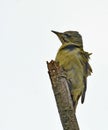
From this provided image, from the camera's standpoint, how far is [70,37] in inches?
396

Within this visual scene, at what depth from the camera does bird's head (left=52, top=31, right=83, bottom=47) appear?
9.95 metres

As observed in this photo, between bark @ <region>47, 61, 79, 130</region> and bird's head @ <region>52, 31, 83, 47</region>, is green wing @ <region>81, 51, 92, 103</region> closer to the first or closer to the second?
bird's head @ <region>52, 31, 83, 47</region>

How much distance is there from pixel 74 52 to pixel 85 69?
17.6 inches

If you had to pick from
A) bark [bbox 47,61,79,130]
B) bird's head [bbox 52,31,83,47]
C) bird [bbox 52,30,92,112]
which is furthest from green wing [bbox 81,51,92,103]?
bark [bbox 47,61,79,130]

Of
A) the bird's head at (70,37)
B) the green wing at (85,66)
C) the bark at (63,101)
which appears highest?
the bird's head at (70,37)

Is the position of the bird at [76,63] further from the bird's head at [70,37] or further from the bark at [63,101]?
the bark at [63,101]

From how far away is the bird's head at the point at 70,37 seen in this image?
9.95 meters

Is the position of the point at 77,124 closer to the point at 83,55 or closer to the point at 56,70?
the point at 56,70

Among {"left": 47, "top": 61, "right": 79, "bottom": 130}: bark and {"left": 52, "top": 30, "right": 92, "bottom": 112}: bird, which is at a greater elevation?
{"left": 52, "top": 30, "right": 92, "bottom": 112}: bird

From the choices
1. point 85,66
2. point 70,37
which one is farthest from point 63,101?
point 70,37

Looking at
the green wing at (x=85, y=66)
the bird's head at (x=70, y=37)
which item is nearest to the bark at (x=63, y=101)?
the green wing at (x=85, y=66)

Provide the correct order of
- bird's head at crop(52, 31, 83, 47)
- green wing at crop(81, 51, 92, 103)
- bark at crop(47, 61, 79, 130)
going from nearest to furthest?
1. bark at crop(47, 61, 79, 130)
2. green wing at crop(81, 51, 92, 103)
3. bird's head at crop(52, 31, 83, 47)

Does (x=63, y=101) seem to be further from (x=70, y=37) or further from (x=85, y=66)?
(x=70, y=37)

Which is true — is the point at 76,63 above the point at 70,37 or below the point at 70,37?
below
